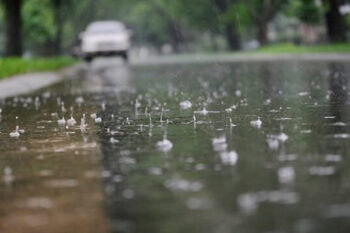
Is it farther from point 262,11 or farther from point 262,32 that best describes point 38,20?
point 262,32

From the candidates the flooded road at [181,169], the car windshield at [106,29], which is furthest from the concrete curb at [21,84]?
the car windshield at [106,29]

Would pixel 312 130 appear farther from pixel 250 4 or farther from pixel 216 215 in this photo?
pixel 250 4

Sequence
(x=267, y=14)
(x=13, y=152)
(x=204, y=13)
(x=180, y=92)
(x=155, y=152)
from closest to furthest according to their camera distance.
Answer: (x=155, y=152) → (x=13, y=152) → (x=180, y=92) → (x=267, y=14) → (x=204, y=13)

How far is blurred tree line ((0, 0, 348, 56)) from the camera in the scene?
4384 cm

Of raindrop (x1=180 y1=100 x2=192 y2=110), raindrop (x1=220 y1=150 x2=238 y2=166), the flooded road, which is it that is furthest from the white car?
raindrop (x1=220 y1=150 x2=238 y2=166)

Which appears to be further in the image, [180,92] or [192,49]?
[192,49]

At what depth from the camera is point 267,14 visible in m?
56.4

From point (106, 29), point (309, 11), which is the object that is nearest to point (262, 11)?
point (309, 11)

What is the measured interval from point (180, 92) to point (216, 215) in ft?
43.3

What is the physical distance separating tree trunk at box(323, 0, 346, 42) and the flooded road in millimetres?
31320

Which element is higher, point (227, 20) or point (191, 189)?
point (227, 20)

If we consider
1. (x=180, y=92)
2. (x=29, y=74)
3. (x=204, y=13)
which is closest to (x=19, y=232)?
(x=180, y=92)

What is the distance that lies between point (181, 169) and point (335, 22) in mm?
38619

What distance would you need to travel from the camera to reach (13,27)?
36.6m
